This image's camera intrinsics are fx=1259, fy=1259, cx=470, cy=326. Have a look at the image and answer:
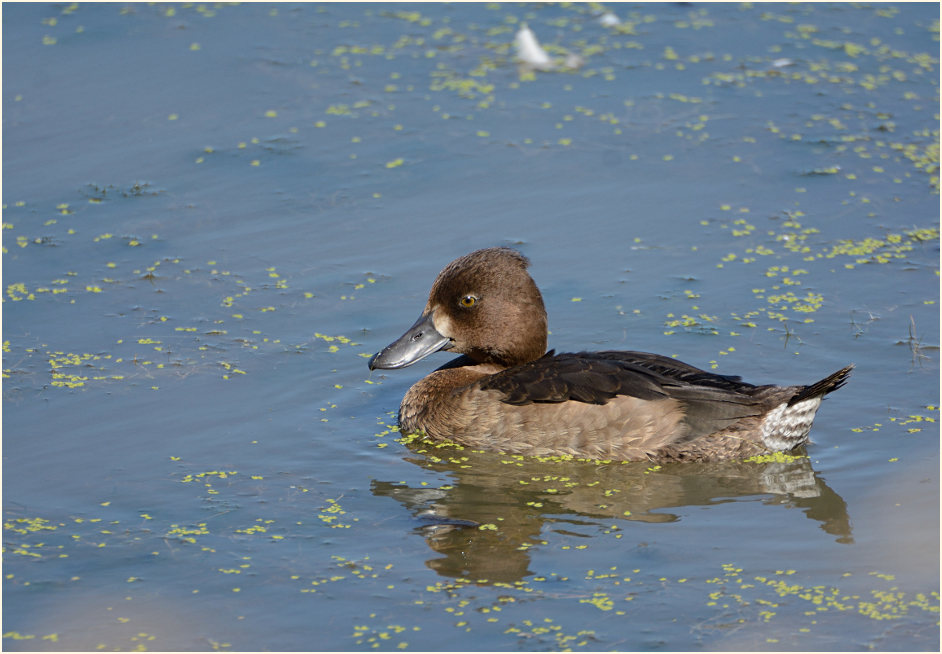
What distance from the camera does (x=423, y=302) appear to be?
28.1 feet

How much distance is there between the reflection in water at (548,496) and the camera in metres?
5.78

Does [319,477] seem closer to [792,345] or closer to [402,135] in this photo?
[792,345]

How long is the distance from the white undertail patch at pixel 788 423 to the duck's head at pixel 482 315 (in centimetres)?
146

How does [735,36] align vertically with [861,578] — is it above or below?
above

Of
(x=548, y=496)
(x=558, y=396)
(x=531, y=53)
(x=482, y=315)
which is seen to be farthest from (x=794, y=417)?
(x=531, y=53)

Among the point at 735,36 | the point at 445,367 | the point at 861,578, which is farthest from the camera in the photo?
the point at 735,36

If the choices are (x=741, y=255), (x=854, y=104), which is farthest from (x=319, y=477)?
(x=854, y=104)

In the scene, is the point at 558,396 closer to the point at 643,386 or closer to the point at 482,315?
the point at 643,386

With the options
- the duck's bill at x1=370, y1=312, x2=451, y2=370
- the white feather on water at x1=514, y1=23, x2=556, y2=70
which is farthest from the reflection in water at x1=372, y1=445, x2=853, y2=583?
the white feather on water at x1=514, y1=23, x2=556, y2=70

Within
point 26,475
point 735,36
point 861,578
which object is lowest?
point 861,578

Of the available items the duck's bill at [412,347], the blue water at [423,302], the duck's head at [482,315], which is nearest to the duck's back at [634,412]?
the blue water at [423,302]

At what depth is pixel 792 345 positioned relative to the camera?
7.95m

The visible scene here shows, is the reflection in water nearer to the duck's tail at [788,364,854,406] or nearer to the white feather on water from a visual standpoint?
the duck's tail at [788,364,854,406]

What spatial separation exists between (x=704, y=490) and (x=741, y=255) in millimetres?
3199
